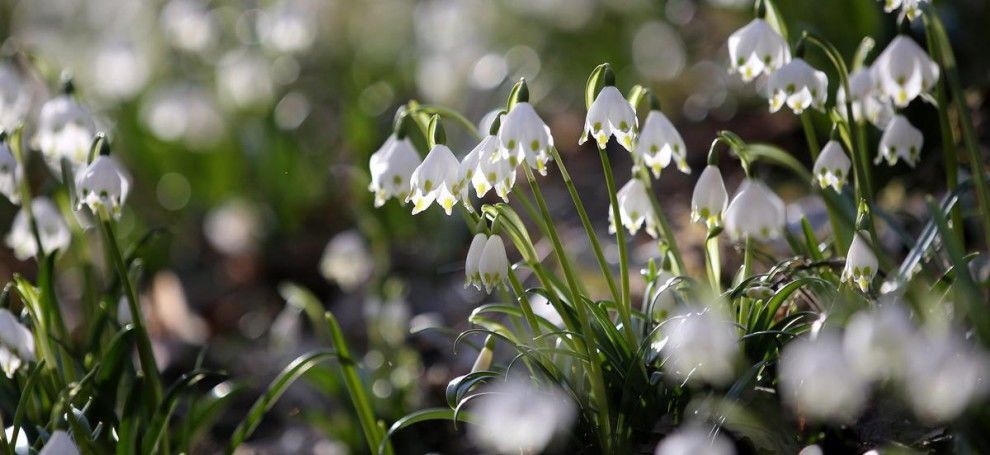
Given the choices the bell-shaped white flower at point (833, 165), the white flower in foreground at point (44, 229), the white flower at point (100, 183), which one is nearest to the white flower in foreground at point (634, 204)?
the bell-shaped white flower at point (833, 165)

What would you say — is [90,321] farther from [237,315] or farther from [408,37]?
[408,37]

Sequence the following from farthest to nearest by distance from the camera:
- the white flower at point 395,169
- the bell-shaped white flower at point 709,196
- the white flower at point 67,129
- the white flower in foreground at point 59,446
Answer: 1. the white flower at point 67,129
2. the white flower at point 395,169
3. the bell-shaped white flower at point 709,196
4. the white flower in foreground at point 59,446

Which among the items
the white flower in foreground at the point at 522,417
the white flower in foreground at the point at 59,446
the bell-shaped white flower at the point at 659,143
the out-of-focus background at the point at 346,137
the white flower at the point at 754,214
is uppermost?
the bell-shaped white flower at the point at 659,143

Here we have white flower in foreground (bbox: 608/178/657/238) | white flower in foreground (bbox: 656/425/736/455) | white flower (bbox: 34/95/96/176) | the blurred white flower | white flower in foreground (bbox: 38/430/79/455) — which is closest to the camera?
white flower in foreground (bbox: 656/425/736/455)

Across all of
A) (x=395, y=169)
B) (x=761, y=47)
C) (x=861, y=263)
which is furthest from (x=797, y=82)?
(x=395, y=169)

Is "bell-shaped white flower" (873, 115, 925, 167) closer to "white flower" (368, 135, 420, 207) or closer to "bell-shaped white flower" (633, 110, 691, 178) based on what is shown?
"bell-shaped white flower" (633, 110, 691, 178)

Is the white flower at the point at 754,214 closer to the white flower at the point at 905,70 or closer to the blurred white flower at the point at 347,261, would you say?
the white flower at the point at 905,70

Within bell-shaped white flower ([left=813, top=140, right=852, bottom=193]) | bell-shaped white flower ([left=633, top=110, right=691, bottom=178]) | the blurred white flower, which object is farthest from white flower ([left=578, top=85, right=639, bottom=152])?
the blurred white flower
